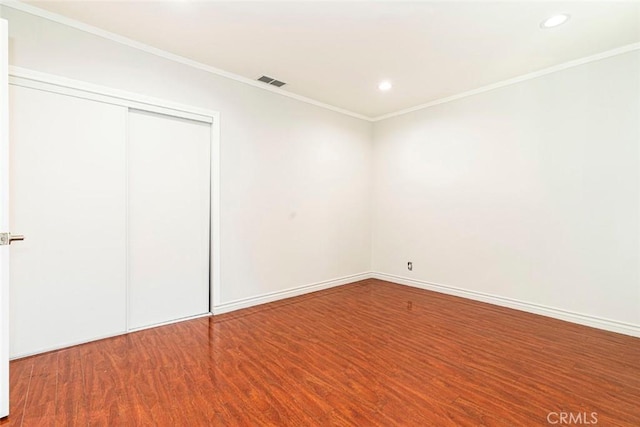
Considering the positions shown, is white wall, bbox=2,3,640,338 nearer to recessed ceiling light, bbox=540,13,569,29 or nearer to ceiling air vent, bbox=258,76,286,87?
ceiling air vent, bbox=258,76,286,87

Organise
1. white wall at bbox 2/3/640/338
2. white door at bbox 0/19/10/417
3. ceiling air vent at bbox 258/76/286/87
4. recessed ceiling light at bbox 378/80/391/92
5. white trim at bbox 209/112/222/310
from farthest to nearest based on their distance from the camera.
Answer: recessed ceiling light at bbox 378/80/391/92 → ceiling air vent at bbox 258/76/286/87 → white trim at bbox 209/112/222/310 → white wall at bbox 2/3/640/338 → white door at bbox 0/19/10/417

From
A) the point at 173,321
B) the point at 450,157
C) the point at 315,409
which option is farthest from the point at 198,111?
the point at 450,157

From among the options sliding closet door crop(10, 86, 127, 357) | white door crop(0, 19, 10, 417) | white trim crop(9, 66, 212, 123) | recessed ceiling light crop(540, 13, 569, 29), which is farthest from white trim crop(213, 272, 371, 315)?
recessed ceiling light crop(540, 13, 569, 29)

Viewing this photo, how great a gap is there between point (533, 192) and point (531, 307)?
137 centimetres

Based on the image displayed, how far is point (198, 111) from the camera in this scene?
3348 millimetres

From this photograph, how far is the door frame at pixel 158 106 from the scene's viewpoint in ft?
8.04

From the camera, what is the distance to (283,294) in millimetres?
4145

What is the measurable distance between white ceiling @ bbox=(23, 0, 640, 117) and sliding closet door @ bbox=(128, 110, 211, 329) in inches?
32.9

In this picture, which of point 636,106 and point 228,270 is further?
point 228,270

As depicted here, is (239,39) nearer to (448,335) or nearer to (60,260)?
(60,260)

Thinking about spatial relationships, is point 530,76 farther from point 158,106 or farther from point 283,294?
point 158,106

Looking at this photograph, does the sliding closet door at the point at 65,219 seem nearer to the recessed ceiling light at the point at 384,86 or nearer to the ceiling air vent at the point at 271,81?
the ceiling air vent at the point at 271,81

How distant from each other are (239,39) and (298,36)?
0.57 metres

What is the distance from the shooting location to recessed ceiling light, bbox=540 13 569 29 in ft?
8.20
